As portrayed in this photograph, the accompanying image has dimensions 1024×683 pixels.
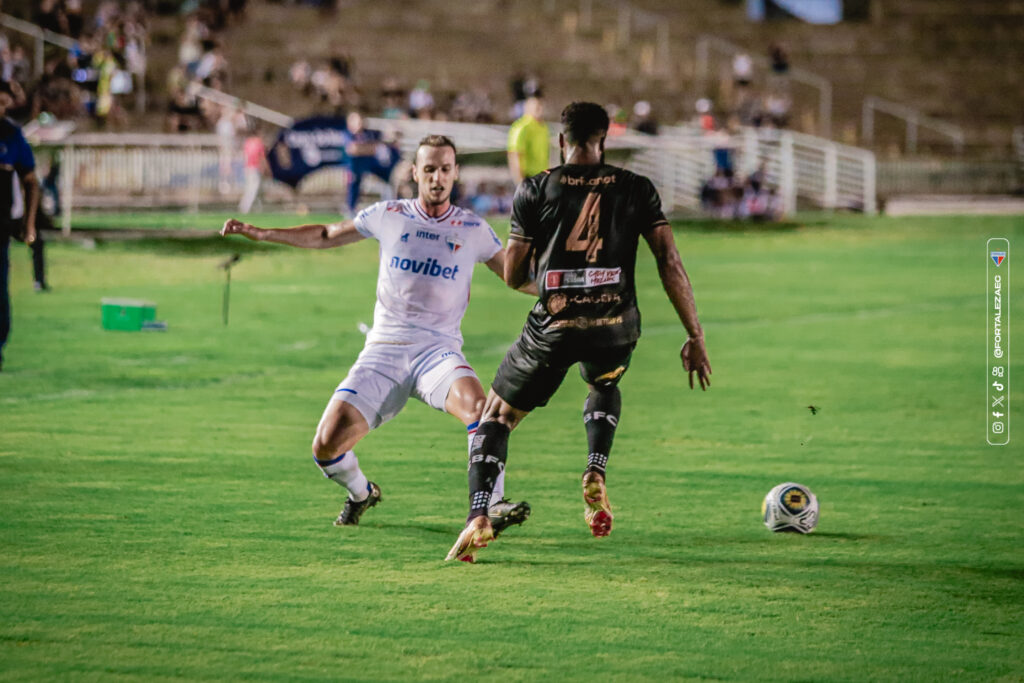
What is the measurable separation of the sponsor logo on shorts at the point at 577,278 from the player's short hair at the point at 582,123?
1.83ft

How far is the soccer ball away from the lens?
24.5ft

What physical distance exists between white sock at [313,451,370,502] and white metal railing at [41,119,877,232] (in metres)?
22.6

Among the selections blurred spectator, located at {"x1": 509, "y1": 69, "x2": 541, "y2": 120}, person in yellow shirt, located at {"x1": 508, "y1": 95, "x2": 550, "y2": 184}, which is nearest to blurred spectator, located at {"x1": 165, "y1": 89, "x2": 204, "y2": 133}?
blurred spectator, located at {"x1": 509, "y1": 69, "x2": 541, "y2": 120}

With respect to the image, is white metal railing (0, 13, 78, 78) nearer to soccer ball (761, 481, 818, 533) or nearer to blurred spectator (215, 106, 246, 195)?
blurred spectator (215, 106, 246, 195)

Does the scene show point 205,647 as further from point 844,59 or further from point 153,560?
point 844,59

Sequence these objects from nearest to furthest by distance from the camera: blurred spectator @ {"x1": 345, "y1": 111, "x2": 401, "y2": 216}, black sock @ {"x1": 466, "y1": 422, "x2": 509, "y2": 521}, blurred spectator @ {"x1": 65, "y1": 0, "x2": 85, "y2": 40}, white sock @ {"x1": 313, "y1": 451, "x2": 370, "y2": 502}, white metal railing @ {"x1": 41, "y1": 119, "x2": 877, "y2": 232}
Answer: black sock @ {"x1": 466, "y1": 422, "x2": 509, "y2": 521}, white sock @ {"x1": 313, "y1": 451, "x2": 370, "y2": 502}, blurred spectator @ {"x1": 345, "y1": 111, "x2": 401, "y2": 216}, white metal railing @ {"x1": 41, "y1": 119, "x2": 877, "y2": 232}, blurred spectator @ {"x1": 65, "y1": 0, "x2": 85, "y2": 40}

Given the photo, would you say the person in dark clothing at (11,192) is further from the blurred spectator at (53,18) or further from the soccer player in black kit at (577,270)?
the blurred spectator at (53,18)

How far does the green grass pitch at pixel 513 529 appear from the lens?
18.1 ft

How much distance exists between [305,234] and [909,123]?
39.6 metres

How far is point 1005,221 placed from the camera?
33.7m

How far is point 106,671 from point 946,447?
6.26m

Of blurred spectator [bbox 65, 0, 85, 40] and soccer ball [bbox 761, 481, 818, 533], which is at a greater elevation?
blurred spectator [bbox 65, 0, 85, 40]

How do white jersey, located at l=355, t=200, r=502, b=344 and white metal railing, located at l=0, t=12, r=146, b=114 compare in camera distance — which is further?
white metal railing, located at l=0, t=12, r=146, b=114

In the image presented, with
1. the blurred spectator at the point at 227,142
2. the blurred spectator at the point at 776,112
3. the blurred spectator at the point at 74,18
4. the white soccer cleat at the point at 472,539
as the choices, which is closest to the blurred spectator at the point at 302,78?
the blurred spectator at the point at 227,142
